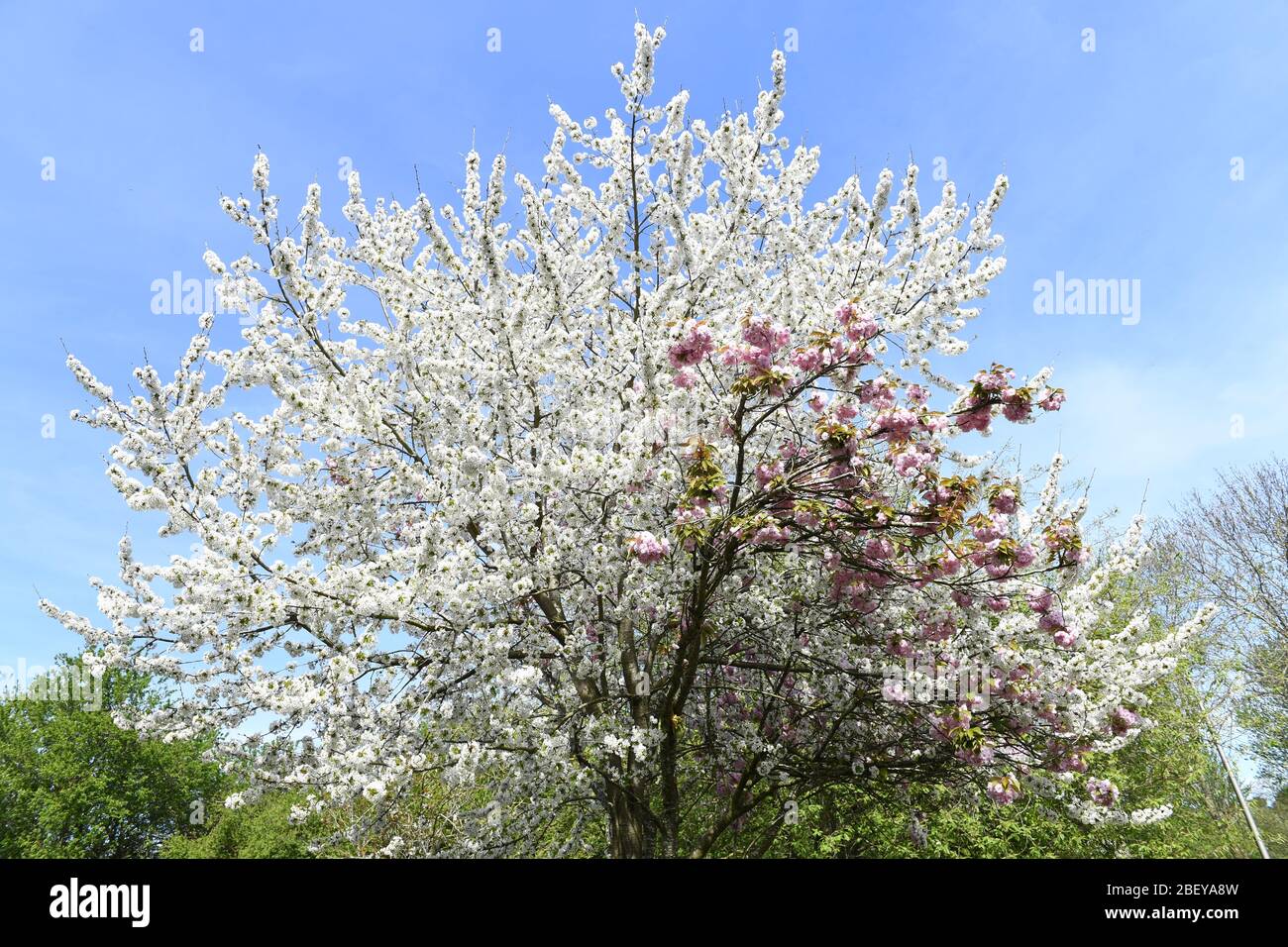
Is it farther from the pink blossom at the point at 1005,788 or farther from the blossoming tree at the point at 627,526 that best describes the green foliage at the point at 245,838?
the pink blossom at the point at 1005,788

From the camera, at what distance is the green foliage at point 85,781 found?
28828 millimetres

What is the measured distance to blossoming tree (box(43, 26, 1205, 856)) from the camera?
603 centimetres

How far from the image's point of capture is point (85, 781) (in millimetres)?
29453

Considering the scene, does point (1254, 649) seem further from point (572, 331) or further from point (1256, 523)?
point (572, 331)

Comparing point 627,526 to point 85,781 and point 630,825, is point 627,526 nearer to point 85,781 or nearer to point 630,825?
point 630,825

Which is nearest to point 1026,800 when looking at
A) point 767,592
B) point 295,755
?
point 767,592

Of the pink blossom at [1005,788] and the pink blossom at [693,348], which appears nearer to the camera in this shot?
the pink blossom at [693,348]

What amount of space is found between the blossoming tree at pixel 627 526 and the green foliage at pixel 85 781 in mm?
25783

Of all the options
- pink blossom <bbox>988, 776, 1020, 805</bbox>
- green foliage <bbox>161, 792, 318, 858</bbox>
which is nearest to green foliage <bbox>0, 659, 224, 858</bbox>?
green foliage <bbox>161, 792, 318, 858</bbox>

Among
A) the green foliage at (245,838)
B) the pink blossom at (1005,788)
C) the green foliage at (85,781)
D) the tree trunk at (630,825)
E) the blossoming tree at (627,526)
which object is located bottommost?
the green foliage at (245,838)

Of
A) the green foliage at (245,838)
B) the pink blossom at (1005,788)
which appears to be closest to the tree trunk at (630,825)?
the pink blossom at (1005,788)

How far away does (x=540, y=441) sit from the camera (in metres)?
6.62

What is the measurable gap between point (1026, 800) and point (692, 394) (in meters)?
10.6

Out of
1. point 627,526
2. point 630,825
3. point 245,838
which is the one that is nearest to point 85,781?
point 245,838
